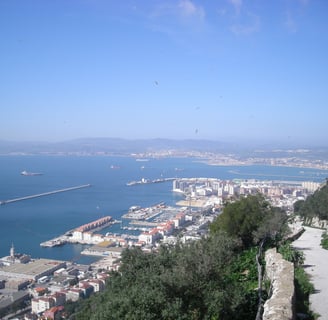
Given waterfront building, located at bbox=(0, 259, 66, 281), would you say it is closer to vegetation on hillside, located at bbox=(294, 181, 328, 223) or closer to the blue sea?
the blue sea

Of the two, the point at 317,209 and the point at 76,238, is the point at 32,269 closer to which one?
the point at 76,238

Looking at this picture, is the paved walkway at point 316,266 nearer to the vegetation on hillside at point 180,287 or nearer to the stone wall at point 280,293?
the stone wall at point 280,293

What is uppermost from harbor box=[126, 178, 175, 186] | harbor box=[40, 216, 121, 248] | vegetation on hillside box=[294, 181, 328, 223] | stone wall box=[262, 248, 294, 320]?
stone wall box=[262, 248, 294, 320]

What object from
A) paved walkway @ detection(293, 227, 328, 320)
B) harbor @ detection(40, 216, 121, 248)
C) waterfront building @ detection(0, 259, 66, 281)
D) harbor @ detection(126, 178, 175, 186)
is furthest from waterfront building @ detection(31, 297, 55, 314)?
harbor @ detection(126, 178, 175, 186)

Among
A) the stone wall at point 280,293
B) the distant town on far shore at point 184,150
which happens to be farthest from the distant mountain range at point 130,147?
the stone wall at point 280,293

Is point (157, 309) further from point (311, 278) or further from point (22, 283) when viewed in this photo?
point (22, 283)

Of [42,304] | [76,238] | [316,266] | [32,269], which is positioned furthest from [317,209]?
[76,238]

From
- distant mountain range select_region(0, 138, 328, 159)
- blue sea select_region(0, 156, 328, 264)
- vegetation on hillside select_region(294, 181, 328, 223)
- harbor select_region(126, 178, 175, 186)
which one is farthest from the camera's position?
distant mountain range select_region(0, 138, 328, 159)
